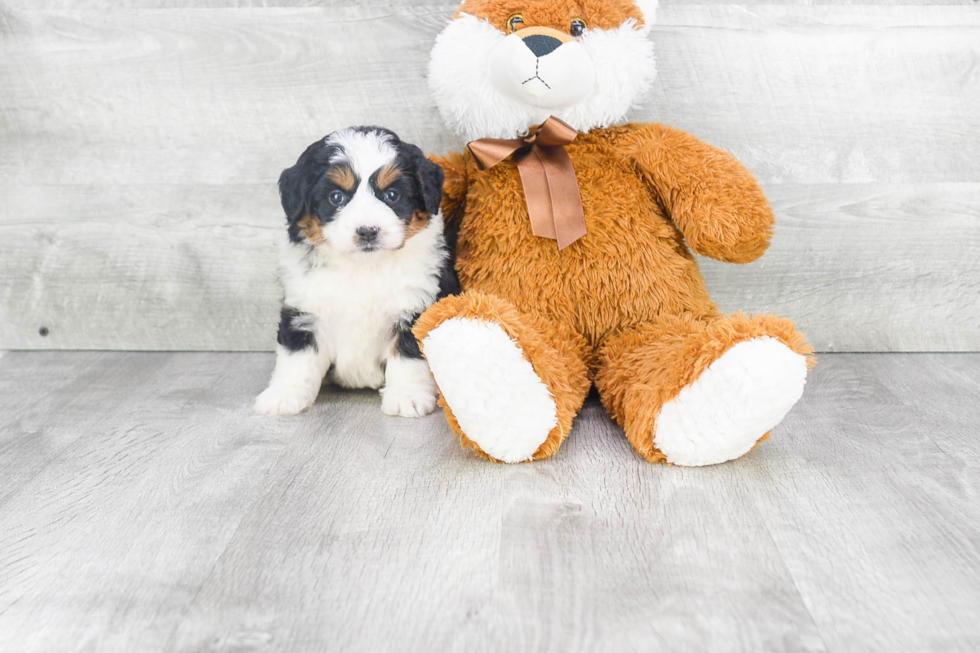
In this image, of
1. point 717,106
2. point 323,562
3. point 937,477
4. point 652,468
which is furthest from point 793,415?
point 323,562

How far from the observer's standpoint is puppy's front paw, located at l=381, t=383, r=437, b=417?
5.47 ft

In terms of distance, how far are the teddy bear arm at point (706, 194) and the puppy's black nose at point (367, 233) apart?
56 cm

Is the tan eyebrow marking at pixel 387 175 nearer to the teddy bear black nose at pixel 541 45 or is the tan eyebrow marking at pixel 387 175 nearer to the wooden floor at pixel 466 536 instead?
the teddy bear black nose at pixel 541 45

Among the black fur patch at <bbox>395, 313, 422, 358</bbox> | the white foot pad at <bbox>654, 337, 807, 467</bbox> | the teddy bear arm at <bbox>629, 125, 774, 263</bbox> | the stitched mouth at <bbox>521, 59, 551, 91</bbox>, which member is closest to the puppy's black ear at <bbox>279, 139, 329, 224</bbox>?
the black fur patch at <bbox>395, 313, 422, 358</bbox>

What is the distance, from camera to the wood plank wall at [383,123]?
77.2 inches

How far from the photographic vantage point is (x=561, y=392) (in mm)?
1437

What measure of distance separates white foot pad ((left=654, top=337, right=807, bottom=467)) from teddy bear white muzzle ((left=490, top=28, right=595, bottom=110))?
1.98 ft

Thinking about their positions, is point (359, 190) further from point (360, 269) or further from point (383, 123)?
point (383, 123)

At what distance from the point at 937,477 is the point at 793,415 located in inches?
13.0

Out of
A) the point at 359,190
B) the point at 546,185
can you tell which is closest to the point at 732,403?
the point at 546,185

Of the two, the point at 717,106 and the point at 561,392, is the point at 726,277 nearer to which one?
the point at 717,106

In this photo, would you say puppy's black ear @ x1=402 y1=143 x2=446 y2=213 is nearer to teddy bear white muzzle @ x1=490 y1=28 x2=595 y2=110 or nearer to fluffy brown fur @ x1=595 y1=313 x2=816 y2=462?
teddy bear white muzzle @ x1=490 y1=28 x2=595 y2=110

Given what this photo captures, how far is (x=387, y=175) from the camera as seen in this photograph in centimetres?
154

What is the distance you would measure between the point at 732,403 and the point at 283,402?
0.92m
